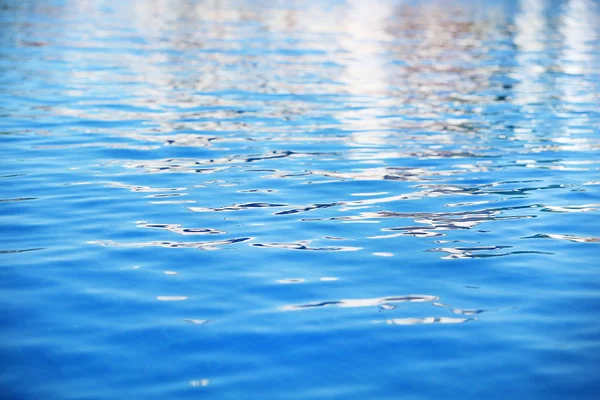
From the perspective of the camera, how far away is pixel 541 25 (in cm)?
3819

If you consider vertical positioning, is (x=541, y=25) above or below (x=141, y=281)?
above

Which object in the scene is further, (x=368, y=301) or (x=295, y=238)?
(x=295, y=238)

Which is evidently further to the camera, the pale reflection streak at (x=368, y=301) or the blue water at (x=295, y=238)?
the pale reflection streak at (x=368, y=301)

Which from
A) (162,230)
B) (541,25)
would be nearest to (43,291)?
(162,230)

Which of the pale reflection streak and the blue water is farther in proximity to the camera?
the pale reflection streak

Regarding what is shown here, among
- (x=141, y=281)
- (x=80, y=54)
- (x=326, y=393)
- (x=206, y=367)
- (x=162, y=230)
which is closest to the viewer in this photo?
(x=326, y=393)

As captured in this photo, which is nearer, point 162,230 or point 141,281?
point 141,281

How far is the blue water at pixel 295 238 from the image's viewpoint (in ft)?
17.5

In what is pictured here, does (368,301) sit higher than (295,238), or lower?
lower

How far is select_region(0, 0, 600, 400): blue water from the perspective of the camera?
17.5 ft

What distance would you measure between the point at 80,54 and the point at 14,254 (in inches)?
626

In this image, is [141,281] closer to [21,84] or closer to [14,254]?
[14,254]

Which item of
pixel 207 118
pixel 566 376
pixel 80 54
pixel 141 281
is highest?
pixel 80 54

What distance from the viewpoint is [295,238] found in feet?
25.7
